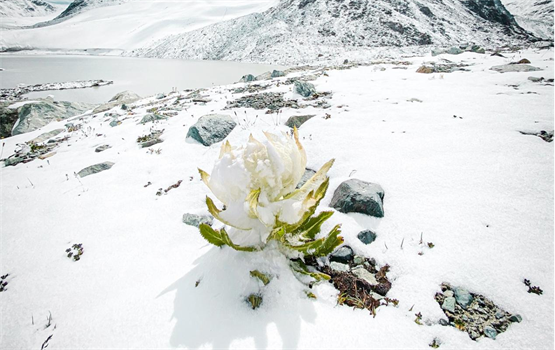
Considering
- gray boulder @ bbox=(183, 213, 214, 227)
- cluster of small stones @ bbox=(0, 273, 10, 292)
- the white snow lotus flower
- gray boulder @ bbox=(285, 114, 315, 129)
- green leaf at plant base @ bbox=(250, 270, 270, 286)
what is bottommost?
cluster of small stones @ bbox=(0, 273, 10, 292)

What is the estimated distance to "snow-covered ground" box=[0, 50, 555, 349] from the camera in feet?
5.58

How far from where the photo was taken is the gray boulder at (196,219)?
3029 millimetres

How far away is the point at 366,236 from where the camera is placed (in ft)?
8.10

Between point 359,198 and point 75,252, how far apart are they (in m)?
3.17

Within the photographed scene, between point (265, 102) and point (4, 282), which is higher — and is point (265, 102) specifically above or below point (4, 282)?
above

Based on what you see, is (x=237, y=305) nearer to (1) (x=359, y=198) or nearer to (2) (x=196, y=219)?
(2) (x=196, y=219)

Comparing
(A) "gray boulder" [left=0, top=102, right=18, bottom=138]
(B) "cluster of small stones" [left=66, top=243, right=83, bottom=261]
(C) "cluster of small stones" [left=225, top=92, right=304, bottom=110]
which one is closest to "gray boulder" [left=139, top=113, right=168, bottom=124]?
(C) "cluster of small stones" [left=225, top=92, right=304, bottom=110]

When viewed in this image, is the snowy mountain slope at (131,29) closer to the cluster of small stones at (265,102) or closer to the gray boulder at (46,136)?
the cluster of small stones at (265,102)

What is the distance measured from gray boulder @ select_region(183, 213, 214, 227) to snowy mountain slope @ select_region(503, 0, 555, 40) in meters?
53.2

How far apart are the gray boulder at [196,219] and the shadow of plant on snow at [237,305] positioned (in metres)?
0.93

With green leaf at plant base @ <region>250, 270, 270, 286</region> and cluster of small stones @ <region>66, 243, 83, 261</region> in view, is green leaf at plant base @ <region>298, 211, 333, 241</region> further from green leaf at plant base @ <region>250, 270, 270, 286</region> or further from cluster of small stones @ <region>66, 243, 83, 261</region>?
cluster of small stones @ <region>66, 243, 83, 261</region>

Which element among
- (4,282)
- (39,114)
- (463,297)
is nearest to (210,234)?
(463,297)

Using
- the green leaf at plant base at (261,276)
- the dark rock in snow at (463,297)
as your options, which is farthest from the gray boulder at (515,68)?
the green leaf at plant base at (261,276)

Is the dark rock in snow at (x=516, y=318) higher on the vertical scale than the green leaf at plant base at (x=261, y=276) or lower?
lower
